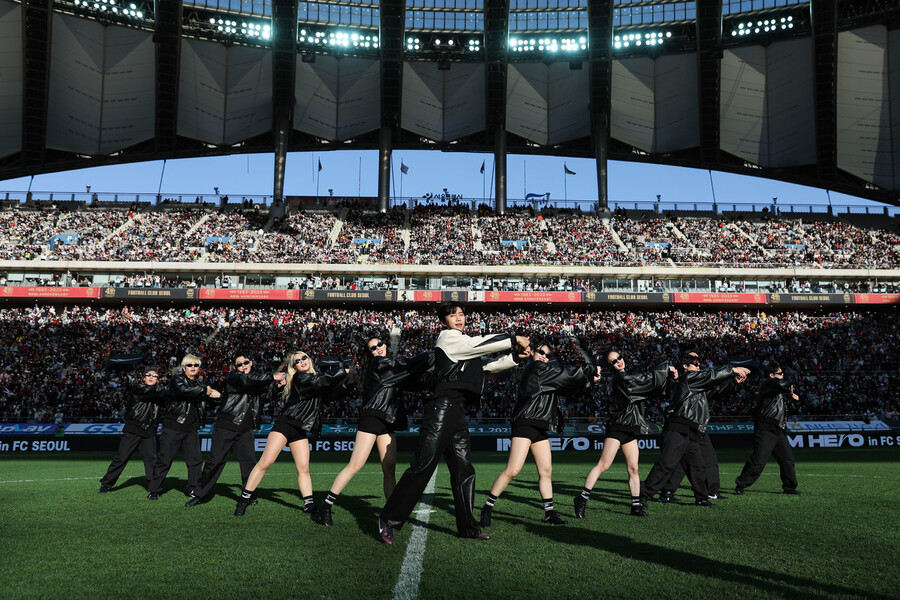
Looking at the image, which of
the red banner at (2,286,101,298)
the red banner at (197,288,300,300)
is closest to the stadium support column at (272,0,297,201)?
the red banner at (197,288,300,300)

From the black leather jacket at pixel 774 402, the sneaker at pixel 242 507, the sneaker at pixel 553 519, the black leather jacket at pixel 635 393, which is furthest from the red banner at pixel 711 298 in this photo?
the sneaker at pixel 242 507

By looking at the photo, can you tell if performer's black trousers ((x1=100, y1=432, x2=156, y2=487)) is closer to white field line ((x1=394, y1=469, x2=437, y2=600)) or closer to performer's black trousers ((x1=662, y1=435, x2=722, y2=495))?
white field line ((x1=394, y1=469, x2=437, y2=600))

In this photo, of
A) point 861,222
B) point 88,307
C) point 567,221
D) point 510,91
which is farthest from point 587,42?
point 88,307

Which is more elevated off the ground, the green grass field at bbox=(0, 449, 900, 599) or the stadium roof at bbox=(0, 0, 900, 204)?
the stadium roof at bbox=(0, 0, 900, 204)

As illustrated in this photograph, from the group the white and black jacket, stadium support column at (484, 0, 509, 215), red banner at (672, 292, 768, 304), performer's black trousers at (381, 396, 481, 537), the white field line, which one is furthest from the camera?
stadium support column at (484, 0, 509, 215)

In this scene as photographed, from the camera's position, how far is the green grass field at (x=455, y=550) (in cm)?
480

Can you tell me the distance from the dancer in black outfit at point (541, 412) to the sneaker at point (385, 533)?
1851 mm

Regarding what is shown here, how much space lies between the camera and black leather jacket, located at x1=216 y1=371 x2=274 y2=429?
9.01 meters

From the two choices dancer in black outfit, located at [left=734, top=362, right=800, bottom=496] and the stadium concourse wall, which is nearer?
dancer in black outfit, located at [left=734, top=362, right=800, bottom=496]

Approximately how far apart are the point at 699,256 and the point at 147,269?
3889 cm

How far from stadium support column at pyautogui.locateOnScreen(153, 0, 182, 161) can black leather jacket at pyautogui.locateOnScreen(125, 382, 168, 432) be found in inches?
1726

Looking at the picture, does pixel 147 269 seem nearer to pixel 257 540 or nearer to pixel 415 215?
pixel 415 215

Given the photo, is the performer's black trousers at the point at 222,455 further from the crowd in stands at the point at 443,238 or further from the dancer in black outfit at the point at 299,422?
the crowd in stands at the point at 443,238

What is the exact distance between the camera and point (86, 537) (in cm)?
669
